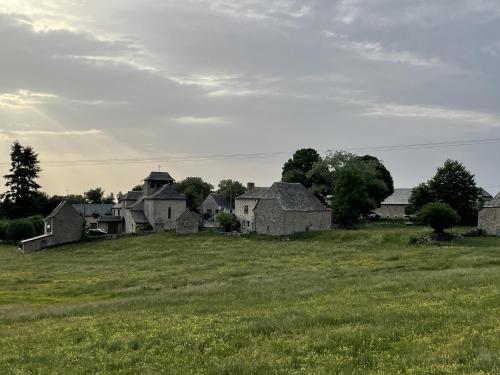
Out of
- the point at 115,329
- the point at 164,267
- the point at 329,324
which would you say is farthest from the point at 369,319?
the point at 164,267

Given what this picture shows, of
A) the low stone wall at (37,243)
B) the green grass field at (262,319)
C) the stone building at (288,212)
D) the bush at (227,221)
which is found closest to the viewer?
the green grass field at (262,319)

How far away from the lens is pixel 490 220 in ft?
237

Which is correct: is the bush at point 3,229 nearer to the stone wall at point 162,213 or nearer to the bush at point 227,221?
the stone wall at point 162,213

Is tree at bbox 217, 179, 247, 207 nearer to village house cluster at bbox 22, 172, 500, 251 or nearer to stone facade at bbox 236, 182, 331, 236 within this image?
village house cluster at bbox 22, 172, 500, 251

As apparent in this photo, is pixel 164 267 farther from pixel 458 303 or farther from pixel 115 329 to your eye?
pixel 458 303

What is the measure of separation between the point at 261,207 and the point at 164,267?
34.9 metres

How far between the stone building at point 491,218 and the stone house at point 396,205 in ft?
226

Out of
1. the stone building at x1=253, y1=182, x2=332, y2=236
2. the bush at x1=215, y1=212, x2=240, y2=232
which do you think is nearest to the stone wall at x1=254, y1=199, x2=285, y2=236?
the stone building at x1=253, y1=182, x2=332, y2=236

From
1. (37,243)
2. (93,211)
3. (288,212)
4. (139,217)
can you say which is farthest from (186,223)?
(93,211)

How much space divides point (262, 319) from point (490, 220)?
2407 inches

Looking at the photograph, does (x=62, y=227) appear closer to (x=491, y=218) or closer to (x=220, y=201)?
(x=220, y=201)

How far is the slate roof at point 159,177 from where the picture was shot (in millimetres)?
99125

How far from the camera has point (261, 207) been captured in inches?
3324

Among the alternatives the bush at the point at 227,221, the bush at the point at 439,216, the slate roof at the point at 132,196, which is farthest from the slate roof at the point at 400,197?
the bush at the point at 439,216
